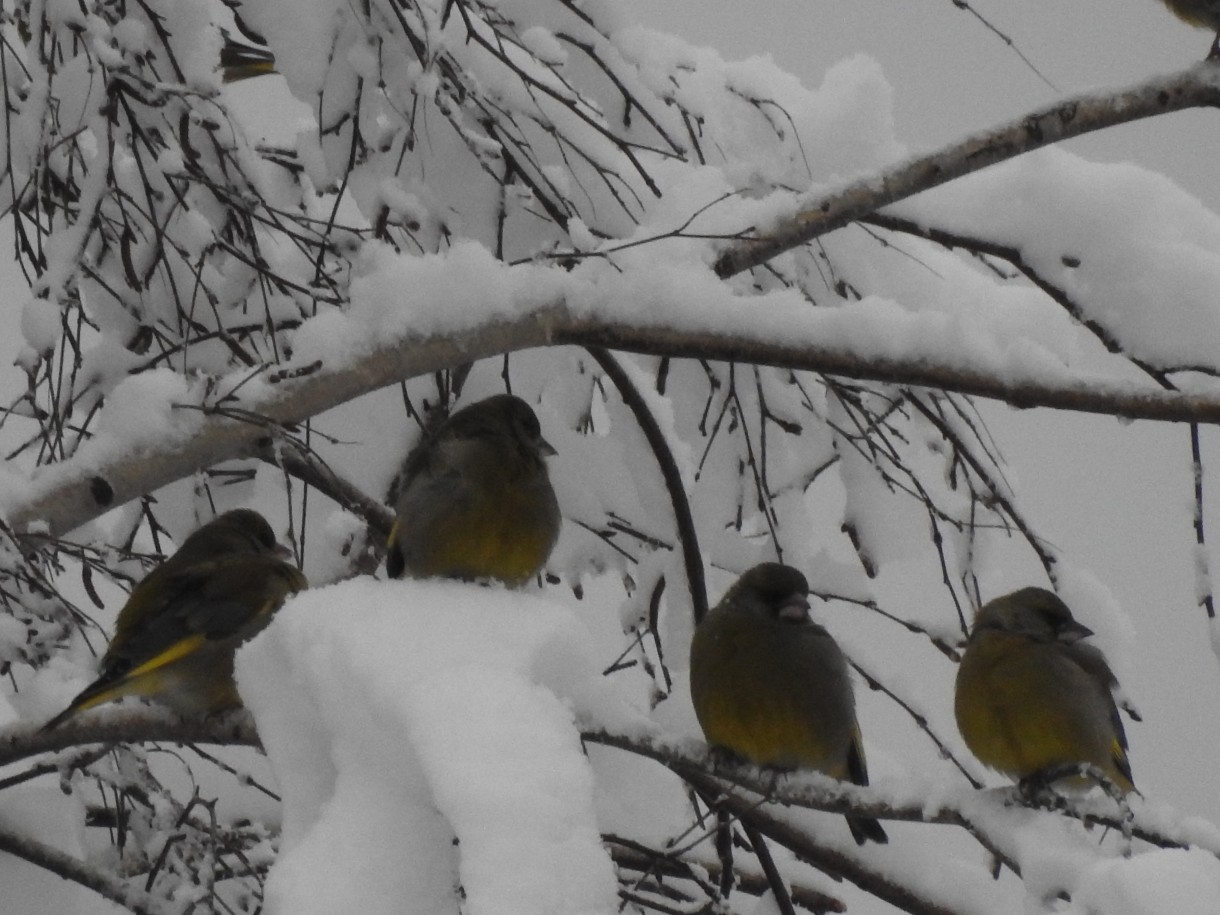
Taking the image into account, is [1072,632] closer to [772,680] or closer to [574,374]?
[772,680]

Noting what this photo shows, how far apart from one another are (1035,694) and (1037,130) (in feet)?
5.46

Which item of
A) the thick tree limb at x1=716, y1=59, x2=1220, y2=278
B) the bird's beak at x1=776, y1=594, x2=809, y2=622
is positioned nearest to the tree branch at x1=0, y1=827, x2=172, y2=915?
the bird's beak at x1=776, y1=594, x2=809, y2=622

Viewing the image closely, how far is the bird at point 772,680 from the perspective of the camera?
4.52 meters

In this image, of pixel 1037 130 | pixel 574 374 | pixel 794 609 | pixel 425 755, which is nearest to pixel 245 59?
pixel 574 374

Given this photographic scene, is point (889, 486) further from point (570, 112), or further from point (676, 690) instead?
point (570, 112)

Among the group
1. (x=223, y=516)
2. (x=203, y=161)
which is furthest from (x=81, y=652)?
(x=203, y=161)

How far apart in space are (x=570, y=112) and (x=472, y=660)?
9.70 ft

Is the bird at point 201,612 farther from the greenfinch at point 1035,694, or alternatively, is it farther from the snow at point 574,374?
the greenfinch at point 1035,694

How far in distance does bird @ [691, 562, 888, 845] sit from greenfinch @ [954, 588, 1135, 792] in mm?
381

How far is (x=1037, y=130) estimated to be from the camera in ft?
11.5

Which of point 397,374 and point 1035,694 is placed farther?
point 1035,694

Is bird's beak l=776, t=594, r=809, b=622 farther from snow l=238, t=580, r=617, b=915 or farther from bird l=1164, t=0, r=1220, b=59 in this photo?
snow l=238, t=580, r=617, b=915

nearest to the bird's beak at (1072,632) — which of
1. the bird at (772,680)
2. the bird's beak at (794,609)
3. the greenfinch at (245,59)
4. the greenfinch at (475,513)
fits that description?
the bird at (772,680)

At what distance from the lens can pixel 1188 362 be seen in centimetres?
353
